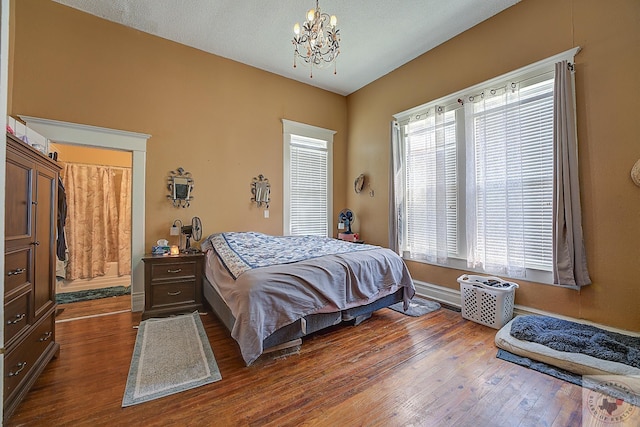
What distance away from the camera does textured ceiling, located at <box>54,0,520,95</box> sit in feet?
9.95

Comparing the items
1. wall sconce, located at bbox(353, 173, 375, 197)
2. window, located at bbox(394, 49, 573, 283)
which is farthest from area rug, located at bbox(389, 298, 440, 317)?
wall sconce, located at bbox(353, 173, 375, 197)

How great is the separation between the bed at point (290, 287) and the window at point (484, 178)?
104 centimetres

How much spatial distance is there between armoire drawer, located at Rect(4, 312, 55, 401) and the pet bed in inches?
137

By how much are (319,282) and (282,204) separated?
2.38 m

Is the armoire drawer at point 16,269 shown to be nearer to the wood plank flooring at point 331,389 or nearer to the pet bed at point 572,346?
the wood plank flooring at point 331,389

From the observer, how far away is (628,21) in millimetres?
2355

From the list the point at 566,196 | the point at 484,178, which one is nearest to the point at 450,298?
the point at 484,178

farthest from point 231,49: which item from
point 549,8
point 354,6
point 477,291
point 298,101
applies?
point 477,291

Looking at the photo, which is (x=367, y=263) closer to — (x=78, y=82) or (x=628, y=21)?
(x=628, y=21)

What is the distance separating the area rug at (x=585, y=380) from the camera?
1.76m

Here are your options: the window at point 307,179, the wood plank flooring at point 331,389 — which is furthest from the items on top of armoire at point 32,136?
the window at point 307,179

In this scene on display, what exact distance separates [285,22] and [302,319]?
3409mm

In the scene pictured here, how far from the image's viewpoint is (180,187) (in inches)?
143

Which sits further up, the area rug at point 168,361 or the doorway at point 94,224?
the doorway at point 94,224
